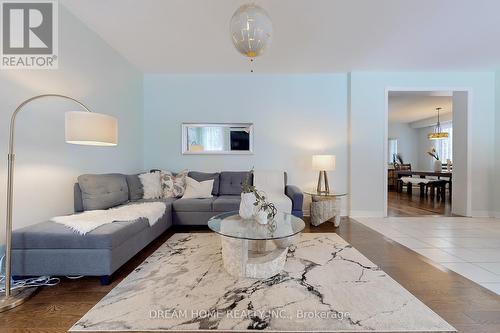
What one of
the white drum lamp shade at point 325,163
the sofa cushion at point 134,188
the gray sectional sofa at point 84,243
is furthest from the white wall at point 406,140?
the gray sectional sofa at point 84,243

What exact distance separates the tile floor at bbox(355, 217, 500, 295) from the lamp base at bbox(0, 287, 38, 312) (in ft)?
11.9

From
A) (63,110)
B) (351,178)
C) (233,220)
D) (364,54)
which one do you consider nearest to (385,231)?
(351,178)

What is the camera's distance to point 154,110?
13.8 feet

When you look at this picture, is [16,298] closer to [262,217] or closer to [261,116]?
[262,217]

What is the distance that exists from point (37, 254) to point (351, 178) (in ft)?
14.2

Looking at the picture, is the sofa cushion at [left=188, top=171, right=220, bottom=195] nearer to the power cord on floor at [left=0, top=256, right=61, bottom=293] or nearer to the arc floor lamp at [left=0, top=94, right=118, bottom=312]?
the arc floor lamp at [left=0, top=94, right=118, bottom=312]

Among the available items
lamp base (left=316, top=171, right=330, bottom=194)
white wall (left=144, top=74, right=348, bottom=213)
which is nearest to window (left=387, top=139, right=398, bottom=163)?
white wall (left=144, top=74, right=348, bottom=213)

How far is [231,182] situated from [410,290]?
2.74 metres

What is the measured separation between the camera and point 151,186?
11.4ft

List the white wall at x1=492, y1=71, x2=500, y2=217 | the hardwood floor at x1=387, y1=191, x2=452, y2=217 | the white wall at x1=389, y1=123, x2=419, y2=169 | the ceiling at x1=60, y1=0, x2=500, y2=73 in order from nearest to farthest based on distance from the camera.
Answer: the ceiling at x1=60, y1=0, x2=500, y2=73 → the white wall at x1=492, y1=71, x2=500, y2=217 → the hardwood floor at x1=387, y1=191, x2=452, y2=217 → the white wall at x1=389, y1=123, x2=419, y2=169

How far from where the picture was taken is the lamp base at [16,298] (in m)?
1.52

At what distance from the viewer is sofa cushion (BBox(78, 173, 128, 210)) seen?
2.45 meters

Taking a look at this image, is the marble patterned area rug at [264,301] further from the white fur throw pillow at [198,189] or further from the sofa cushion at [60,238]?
the white fur throw pillow at [198,189]

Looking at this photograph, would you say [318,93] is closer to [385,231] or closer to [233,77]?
[233,77]
